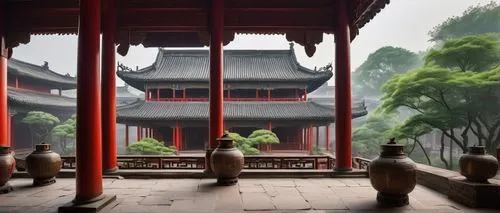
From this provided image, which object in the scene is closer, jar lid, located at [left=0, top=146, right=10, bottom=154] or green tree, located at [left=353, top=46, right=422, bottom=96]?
jar lid, located at [left=0, top=146, right=10, bottom=154]

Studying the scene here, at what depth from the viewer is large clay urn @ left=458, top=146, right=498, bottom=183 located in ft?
16.7

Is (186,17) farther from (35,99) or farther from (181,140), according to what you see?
(35,99)

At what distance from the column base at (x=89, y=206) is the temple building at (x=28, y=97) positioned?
72.1 feet

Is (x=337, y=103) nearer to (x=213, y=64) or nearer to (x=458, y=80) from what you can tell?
(x=213, y=64)

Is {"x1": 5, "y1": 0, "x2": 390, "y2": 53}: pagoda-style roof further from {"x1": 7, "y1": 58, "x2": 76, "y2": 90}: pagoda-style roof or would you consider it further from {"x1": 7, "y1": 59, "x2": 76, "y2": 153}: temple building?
{"x1": 7, "y1": 58, "x2": 76, "y2": 90}: pagoda-style roof

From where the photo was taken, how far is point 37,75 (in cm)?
2781

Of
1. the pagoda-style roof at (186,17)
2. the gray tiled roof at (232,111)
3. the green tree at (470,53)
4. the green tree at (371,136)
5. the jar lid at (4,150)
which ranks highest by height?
the green tree at (470,53)

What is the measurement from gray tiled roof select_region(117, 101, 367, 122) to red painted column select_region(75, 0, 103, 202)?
14664mm

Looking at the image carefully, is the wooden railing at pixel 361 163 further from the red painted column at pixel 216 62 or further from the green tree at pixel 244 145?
the green tree at pixel 244 145

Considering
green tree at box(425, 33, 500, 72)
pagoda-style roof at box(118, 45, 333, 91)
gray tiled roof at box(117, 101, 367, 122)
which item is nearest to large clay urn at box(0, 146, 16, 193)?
gray tiled roof at box(117, 101, 367, 122)

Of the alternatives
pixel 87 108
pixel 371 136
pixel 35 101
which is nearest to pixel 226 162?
pixel 87 108

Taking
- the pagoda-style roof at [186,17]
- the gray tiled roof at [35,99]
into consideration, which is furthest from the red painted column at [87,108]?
the gray tiled roof at [35,99]

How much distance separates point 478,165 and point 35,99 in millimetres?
30829

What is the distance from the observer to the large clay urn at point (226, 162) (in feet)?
21.7
